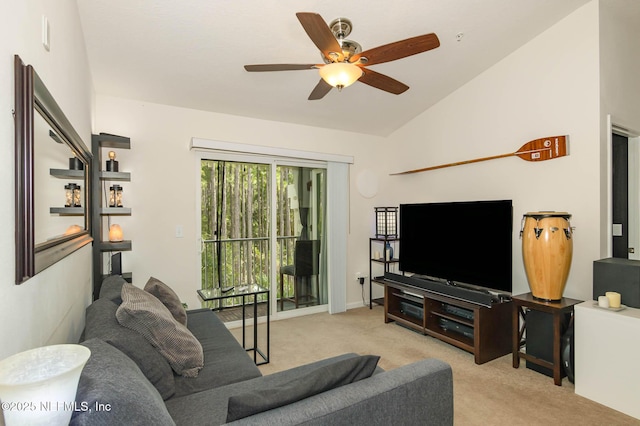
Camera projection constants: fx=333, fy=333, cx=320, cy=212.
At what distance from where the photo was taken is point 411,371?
4.16 ft

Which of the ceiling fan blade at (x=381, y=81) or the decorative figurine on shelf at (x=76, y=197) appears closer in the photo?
the decorative figurine on shelf at (x=76, y=197)

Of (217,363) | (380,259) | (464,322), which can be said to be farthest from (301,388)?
(380,259)

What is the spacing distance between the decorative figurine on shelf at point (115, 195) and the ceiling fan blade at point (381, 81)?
7.51ft

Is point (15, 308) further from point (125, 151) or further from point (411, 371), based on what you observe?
point (125, 151)

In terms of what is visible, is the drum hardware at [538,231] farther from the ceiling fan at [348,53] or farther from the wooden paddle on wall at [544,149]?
the ceiling fan at [348,53]

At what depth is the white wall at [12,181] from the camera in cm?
90

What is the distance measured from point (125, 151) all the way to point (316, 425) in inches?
126

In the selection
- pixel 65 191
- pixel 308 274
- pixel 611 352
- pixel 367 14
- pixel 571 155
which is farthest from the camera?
pixel 308 274

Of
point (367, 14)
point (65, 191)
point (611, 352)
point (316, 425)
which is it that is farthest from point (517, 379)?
point (65, 191)

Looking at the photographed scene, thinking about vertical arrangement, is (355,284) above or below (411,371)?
below

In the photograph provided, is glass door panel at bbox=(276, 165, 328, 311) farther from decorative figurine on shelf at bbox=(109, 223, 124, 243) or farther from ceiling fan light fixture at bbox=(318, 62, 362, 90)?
ceiling fan light fixture at bbox=(318, 62, 362, 90)

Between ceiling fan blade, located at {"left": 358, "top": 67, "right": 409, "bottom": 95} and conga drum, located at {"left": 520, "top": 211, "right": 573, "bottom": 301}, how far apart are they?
4.98 feet

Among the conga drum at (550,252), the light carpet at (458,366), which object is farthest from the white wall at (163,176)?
the conga drum at (550,252)

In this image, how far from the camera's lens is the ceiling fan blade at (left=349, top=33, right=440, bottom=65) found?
73.5 inches
